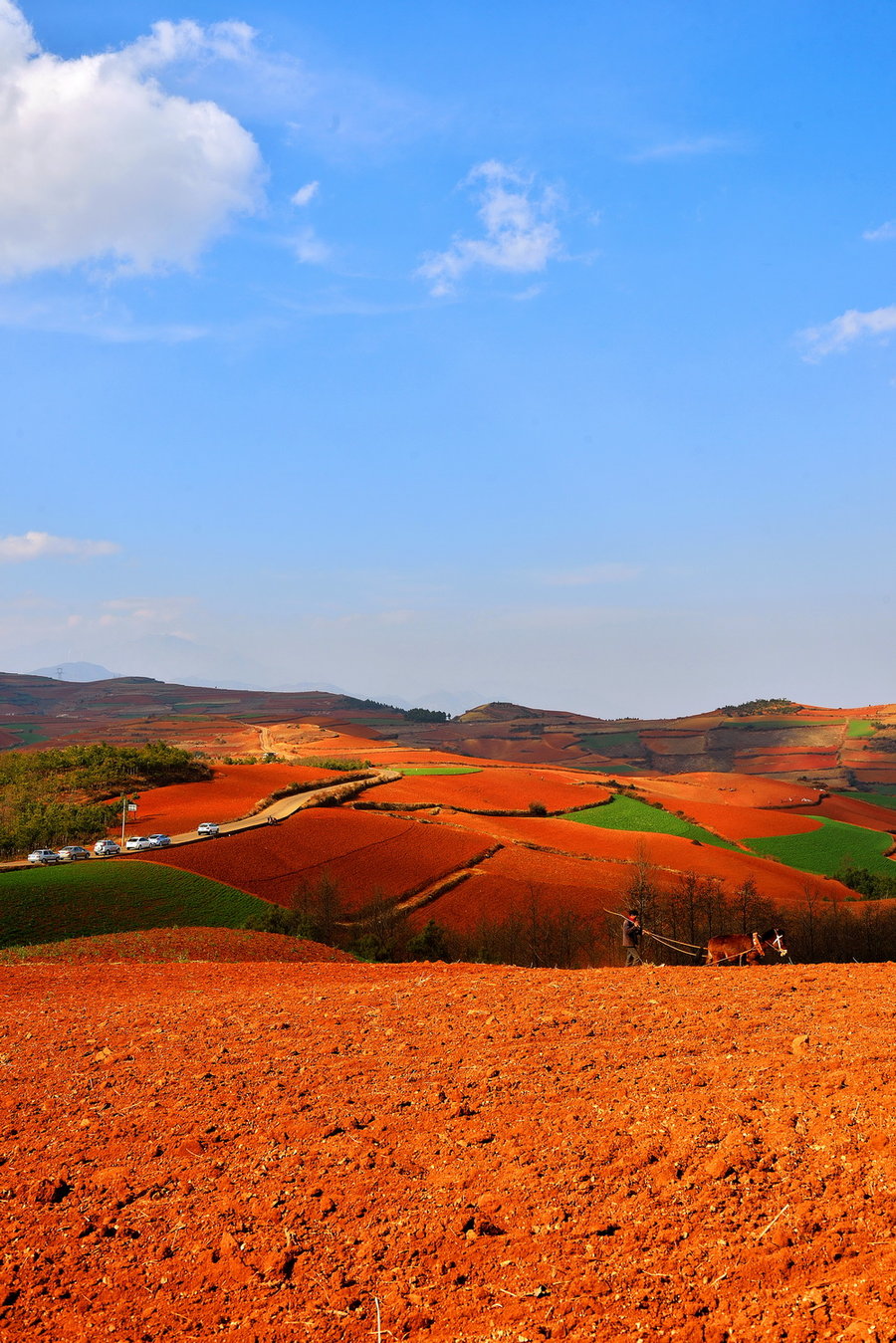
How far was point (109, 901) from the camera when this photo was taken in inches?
1426

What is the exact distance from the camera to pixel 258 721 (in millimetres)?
182875

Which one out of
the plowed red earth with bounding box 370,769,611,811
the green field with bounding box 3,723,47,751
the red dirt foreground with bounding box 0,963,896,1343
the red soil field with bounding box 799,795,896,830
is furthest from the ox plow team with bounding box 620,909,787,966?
the green field with bounding box 3,723,47,751

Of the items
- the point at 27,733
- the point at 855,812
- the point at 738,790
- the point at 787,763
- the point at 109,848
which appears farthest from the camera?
the point at 27,733

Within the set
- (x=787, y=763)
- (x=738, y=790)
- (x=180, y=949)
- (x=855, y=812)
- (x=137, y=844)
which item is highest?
(x=787, y=763)

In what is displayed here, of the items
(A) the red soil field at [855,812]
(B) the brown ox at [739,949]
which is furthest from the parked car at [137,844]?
(A) the red soil field at [855,812]

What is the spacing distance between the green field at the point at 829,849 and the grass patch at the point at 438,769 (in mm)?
32801

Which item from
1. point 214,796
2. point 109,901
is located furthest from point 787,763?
point 109,901

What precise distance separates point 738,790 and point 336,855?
229 feet

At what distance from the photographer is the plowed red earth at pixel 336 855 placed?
1743 inches

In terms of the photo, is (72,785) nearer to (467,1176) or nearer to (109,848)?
(109,848)

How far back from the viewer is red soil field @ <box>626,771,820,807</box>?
9938 cm

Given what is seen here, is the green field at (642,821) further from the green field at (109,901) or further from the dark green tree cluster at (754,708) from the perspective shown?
the dark green tree cluster at (754,708)

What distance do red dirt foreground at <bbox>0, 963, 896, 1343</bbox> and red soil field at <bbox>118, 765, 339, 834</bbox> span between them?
47433mm

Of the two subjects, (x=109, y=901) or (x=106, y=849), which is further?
(x=106, y=849)
